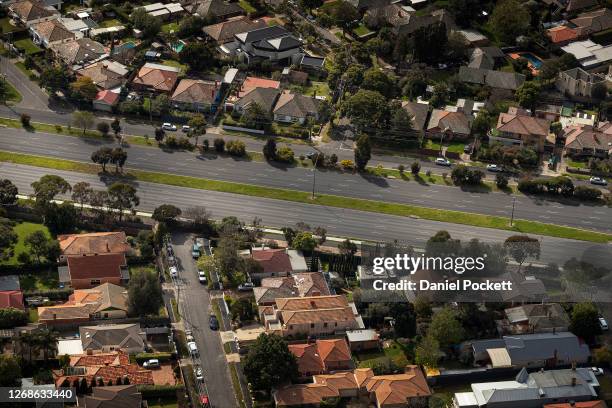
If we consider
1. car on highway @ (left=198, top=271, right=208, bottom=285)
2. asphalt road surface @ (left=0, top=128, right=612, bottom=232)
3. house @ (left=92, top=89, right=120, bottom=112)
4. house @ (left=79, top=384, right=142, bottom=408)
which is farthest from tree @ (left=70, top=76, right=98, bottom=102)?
house @ (left=79, top=384, right=142, bottom=408)

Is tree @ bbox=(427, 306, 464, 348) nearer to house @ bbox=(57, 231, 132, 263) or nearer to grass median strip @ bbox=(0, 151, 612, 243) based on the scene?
grass median strip @ bbox=(0, 151, 612, 243)

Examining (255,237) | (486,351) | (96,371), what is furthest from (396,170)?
(96,371)

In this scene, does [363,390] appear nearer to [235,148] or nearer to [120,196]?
[120,196]

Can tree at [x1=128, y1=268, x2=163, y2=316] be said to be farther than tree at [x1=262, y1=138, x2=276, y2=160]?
No

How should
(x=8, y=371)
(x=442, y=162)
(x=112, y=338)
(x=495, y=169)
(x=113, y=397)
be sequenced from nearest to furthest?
(x=113, y=397) → (x=8, y=371) → (x=112, y=338) → (x=495, y=169) → (x=442, y=162)

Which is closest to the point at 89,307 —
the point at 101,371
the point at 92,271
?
the point at 92,271

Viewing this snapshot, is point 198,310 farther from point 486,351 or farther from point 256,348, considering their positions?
point 486,351
